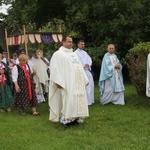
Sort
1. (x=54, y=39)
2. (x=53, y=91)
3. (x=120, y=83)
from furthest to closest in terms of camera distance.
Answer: (x=54, y=39), (x=120, y=83), (x=53, y=91)

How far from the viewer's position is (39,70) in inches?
436

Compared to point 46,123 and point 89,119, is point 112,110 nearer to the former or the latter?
point 89,119

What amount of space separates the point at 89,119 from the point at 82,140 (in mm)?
1851

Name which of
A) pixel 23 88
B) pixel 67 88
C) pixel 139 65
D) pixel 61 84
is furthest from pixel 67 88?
pixel 139 65

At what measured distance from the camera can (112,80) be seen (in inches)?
400

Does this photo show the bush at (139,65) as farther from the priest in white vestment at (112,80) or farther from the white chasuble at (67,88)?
the white chasuble at (67,88)

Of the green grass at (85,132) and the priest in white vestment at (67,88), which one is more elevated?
the priest in white vestment at (67,88)

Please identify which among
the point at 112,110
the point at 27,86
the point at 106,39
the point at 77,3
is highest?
the point at 77,3

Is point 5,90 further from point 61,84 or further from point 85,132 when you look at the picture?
point 85,132

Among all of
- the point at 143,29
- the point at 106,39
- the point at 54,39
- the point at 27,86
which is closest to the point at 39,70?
the point at 54,39

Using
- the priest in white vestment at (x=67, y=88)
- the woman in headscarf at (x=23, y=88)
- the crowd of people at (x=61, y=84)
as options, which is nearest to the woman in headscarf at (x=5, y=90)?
the crowd of people at (x=61, y=84)

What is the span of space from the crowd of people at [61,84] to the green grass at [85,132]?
1.10 feet

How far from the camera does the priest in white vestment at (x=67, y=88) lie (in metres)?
6.93

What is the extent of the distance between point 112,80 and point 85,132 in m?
3.78
